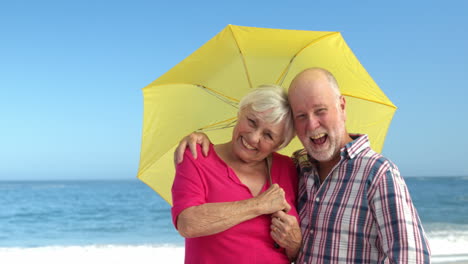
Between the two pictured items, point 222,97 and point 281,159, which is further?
point 222,97

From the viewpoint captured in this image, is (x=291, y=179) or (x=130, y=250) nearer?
(x=291, y=179)

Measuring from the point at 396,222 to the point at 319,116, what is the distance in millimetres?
699

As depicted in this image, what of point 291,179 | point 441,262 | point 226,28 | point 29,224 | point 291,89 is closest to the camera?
point 291,89

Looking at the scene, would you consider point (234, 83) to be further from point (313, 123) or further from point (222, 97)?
point (313, 123)

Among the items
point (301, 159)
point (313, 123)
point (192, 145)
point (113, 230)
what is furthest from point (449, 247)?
point (113, 230)

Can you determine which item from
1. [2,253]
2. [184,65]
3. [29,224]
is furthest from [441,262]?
[29,224]

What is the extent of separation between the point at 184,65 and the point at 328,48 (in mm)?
1012

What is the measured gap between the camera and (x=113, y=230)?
1770 cm

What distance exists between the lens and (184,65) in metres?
3.39

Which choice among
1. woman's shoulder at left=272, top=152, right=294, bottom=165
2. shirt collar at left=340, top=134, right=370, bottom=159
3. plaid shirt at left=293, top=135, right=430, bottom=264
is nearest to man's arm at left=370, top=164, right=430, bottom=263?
plaid shirt at left=293, top=135, right=430, bottom=264

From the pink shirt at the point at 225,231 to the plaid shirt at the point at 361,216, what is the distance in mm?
223

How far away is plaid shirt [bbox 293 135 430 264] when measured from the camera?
7.45 ft

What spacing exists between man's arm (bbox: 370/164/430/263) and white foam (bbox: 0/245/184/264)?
638 centimetres

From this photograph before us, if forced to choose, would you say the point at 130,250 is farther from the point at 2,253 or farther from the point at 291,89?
the point at 291,89
